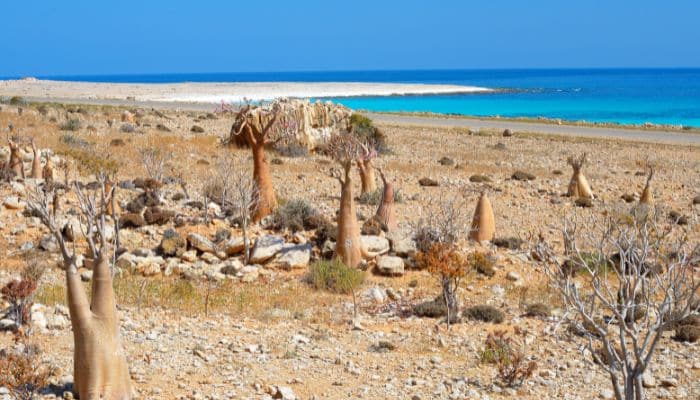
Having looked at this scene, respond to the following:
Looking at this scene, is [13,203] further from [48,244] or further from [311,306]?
[311,306]

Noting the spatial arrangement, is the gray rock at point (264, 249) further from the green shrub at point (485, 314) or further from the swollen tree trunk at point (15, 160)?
the swollen tree trunk at point (15, 160)

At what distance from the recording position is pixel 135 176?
20.2m

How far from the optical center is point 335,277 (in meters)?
11.0

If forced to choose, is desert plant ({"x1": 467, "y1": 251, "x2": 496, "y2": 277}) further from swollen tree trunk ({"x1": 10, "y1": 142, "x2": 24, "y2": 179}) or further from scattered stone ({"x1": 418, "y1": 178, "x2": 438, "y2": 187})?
swollen tree trunk ({"x1": 10, "y1": 142, "x2": 24, "y2": 179})

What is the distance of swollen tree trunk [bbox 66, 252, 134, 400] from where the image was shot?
19.6 ft

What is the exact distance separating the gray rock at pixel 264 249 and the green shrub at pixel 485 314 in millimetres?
3722

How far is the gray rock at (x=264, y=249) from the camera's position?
1208 cm

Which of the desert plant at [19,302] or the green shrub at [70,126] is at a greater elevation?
the green shrub at [70,126]

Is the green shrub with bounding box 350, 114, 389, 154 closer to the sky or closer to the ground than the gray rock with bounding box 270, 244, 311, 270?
closer to the sky

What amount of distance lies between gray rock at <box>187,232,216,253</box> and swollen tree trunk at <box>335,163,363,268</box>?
2285mm

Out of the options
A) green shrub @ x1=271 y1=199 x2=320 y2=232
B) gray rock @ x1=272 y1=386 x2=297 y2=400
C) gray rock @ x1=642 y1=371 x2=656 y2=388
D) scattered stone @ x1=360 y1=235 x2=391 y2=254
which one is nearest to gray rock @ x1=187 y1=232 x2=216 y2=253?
green shrub @ x1=271 y1=199 x2=320 y2=232

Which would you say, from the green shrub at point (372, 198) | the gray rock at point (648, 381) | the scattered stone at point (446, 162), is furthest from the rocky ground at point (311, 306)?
the scattered stone at point (446, 162)

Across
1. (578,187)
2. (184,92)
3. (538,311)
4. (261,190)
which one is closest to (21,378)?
(538,311)

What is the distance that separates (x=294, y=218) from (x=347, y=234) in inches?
85.8
